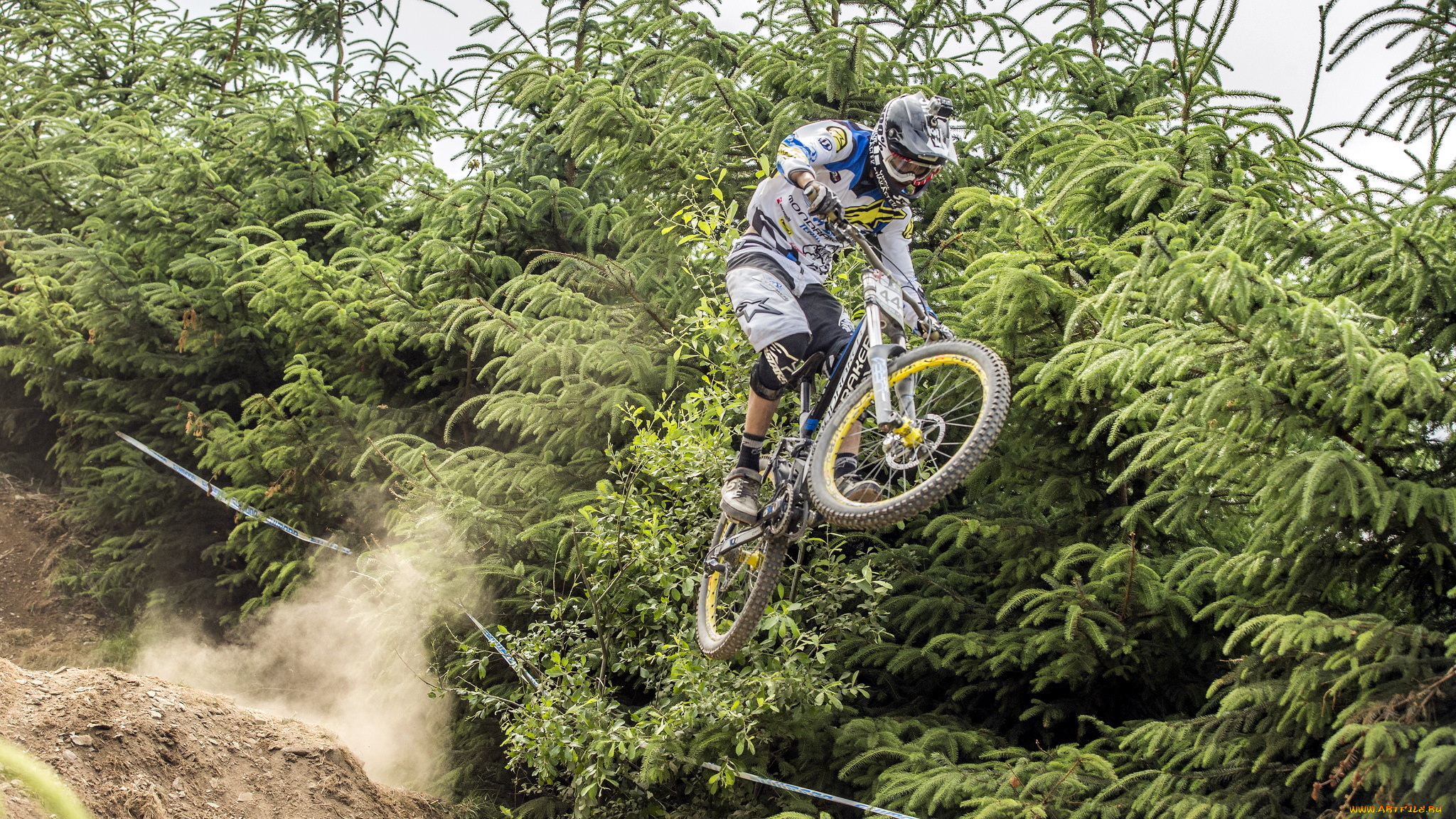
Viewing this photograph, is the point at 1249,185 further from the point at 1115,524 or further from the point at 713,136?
the point at 713,136

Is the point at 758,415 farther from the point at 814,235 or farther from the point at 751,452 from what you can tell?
the point at 814,235

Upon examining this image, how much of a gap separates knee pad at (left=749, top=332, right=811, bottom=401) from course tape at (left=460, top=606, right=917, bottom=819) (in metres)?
2.21

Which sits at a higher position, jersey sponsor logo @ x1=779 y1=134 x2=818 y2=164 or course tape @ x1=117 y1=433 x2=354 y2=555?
jersey sponsor logo @ x1=779 y1=134 x2=818 y2=164

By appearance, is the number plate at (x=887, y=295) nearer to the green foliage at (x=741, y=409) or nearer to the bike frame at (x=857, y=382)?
the bike frame at (x=857, y=382)

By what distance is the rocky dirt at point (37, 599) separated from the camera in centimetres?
1261

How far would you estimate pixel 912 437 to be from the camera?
4531 mm

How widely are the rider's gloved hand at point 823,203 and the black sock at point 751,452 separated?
1.29 m

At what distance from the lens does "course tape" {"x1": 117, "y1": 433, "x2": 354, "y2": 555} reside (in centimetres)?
1046

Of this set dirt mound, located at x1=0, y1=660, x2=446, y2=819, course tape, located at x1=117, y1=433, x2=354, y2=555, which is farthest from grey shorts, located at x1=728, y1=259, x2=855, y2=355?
course tape, located at x1=117, y1=433, x2=354, y2=555

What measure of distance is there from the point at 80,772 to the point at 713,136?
5.88 m

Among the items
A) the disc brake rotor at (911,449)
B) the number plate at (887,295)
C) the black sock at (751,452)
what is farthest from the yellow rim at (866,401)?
the black sock at (751,452)

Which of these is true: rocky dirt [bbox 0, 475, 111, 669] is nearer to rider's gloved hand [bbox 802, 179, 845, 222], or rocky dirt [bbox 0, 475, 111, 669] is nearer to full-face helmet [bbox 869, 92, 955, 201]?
rider's gloved hand [bbox 802, 179, 845, 222]

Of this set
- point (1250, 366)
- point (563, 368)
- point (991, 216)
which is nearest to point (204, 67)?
point (563, 368)

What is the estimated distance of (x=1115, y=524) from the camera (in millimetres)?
6926
